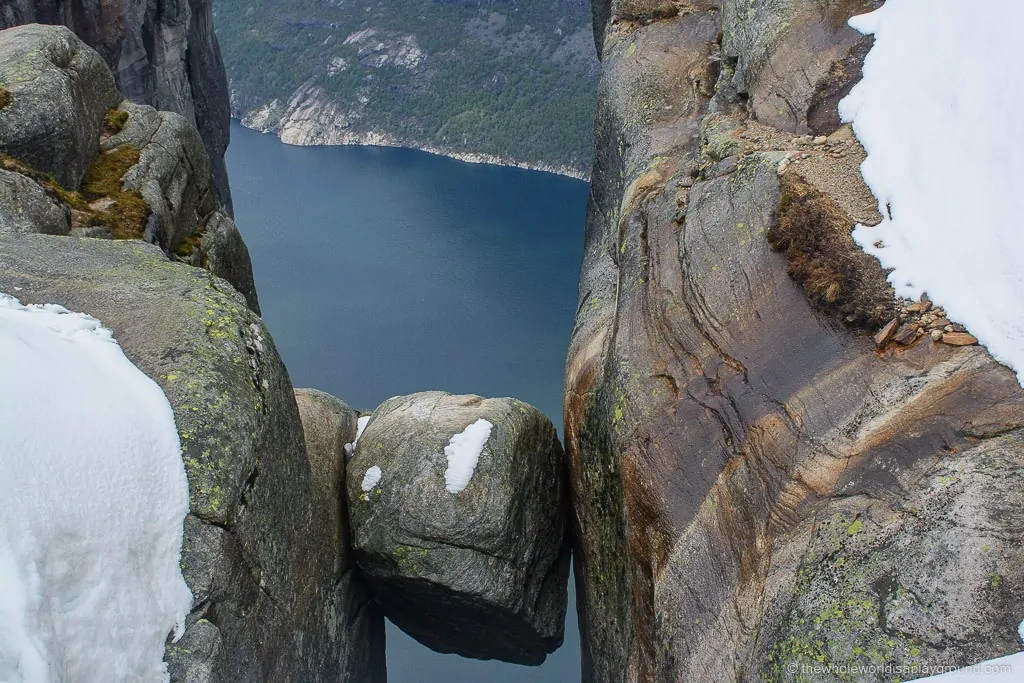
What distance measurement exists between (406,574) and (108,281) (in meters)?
6.80

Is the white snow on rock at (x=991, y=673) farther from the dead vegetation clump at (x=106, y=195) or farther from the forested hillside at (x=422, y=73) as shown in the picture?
the forested hillside at (x=422, y=73)

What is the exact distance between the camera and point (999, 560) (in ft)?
22.9

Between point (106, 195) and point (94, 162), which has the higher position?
point (94, 162)

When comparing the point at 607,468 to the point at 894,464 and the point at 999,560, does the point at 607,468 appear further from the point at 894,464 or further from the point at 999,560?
the point at 999,560

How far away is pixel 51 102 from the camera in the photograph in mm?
14961

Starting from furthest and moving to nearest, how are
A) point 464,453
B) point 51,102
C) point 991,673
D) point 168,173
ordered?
→ point 168,173, point 51,102, point 464,453, point 991,673

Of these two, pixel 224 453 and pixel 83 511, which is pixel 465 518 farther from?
pixel 83 511

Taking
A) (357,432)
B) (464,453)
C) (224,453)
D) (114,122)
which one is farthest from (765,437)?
(114,122)

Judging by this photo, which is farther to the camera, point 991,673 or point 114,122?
point 114,122

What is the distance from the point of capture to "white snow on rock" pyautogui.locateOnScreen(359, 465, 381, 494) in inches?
551

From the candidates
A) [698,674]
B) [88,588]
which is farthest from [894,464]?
[88,588]

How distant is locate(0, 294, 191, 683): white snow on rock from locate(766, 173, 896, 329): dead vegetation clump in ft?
27.6

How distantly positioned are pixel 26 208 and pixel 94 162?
4.07 m

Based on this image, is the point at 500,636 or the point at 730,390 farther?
the point at 500,636
